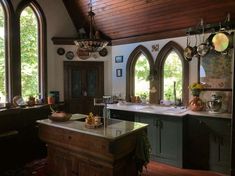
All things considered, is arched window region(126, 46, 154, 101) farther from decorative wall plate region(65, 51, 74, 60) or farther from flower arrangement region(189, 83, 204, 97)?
decorative wall plate region(65, 51, 74, 60)

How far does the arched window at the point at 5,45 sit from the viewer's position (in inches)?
163

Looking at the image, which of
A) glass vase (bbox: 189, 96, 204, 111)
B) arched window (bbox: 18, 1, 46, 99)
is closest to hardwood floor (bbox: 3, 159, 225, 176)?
glass vase (bbox: 189, 96, 204, 111)

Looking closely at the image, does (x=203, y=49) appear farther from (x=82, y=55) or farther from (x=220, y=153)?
(x=82, y=55)

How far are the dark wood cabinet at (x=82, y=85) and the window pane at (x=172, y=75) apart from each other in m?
1.55

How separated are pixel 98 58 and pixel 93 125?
2772 millimetres

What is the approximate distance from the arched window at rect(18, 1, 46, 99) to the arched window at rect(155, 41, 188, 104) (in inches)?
99.1

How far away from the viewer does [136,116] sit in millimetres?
4168

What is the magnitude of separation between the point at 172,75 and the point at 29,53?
3031 millimetres

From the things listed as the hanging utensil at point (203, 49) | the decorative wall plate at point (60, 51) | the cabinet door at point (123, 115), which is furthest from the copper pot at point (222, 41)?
the decorative wall plate at point (60, 51)

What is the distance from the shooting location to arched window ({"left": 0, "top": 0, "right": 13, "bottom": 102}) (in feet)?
13.6

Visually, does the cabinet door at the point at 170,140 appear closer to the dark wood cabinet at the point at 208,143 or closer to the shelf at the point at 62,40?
the dark wood cabinet at the point at 208,143

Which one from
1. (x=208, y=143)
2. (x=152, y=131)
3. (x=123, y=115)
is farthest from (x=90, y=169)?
(x=208, y=143)

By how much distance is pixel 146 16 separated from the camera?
4250mm

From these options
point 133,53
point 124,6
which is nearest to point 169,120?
point 133,53
